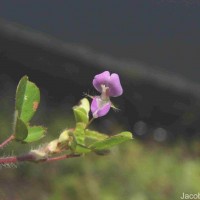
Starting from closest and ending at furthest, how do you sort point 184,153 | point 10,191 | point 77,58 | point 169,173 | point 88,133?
point 88,133 < point 10,191 < point 169,173 < point 184,153 < point 77,58

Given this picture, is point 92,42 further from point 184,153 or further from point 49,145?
point 49,145

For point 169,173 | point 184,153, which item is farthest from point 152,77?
point 169,173

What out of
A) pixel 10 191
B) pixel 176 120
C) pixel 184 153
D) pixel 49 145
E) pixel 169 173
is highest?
pixel 176 120

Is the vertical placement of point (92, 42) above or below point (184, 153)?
above

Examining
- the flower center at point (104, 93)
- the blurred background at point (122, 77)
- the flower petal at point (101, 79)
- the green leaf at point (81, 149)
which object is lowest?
the green leaf at point (81, 149)

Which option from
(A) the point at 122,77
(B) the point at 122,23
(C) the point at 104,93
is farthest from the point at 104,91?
(A) the point at 122,77

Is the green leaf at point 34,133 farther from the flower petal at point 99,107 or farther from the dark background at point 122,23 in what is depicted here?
the dark background at point 122,23

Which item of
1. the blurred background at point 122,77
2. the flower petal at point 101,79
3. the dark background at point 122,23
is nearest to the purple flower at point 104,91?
the flower petal at point 101,79
